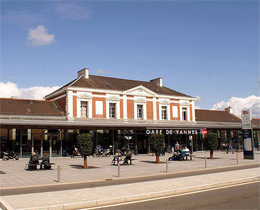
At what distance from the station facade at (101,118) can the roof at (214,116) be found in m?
1.43

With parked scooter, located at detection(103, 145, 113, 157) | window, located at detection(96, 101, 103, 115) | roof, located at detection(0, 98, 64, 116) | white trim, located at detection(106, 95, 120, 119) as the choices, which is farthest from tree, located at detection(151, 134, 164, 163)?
roof, located at detection(0, 98, 64, 116)

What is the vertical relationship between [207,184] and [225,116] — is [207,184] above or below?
below

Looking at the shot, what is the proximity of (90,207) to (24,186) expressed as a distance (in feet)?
16.6

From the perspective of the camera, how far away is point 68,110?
3366 centimetres

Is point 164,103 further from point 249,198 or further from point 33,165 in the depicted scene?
point 249,198

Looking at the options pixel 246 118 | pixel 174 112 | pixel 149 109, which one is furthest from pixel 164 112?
pixel 246 118

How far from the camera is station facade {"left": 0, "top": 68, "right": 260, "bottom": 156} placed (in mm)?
26703

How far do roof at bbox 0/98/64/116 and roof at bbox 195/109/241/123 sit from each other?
73.6ft

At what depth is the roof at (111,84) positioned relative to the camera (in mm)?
36112

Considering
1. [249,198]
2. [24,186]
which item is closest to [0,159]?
[24,186]

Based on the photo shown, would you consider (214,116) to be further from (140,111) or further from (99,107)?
(99,107)

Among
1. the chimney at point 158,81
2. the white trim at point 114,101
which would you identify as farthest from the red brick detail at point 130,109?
the chimney at point 158,81

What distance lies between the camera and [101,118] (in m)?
35.1

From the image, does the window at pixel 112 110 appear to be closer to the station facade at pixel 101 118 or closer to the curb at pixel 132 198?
the station facade at pixel 101 118
